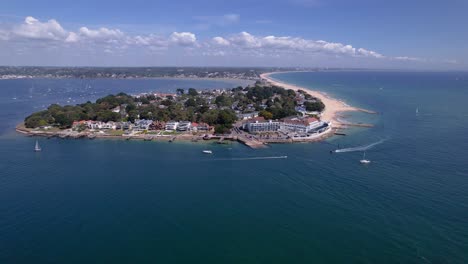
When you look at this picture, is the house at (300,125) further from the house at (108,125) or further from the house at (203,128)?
the house at (108,125)

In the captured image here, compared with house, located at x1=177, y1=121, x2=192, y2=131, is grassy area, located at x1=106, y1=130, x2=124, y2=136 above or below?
below

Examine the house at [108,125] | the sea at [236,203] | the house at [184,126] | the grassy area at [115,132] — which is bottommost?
the sea at [236,203]

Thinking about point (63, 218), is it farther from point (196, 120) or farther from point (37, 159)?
point (196, 120)

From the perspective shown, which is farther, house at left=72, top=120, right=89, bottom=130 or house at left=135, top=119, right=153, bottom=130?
house at left=135, top=119, right=153, bottom=130

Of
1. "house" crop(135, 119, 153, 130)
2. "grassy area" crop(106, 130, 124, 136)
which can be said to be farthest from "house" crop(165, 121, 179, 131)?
"grassy area" crop(106, 130, 124, 136)

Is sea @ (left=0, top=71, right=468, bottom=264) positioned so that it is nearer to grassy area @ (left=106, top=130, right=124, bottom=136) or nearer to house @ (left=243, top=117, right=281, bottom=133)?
grassy area @ (left=106, top=130, right=124, bottom=136)

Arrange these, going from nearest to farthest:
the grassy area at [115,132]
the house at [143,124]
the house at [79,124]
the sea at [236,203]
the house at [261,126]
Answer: the sea at [236,203] < the grassy area at [115,132] < the house at [261,126] < the house at [79,124] < the house at [143,124]

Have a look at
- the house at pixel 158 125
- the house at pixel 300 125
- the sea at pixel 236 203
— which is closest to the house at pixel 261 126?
the house at pixel 300 125

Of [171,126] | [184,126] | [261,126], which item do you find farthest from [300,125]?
[171,126]
